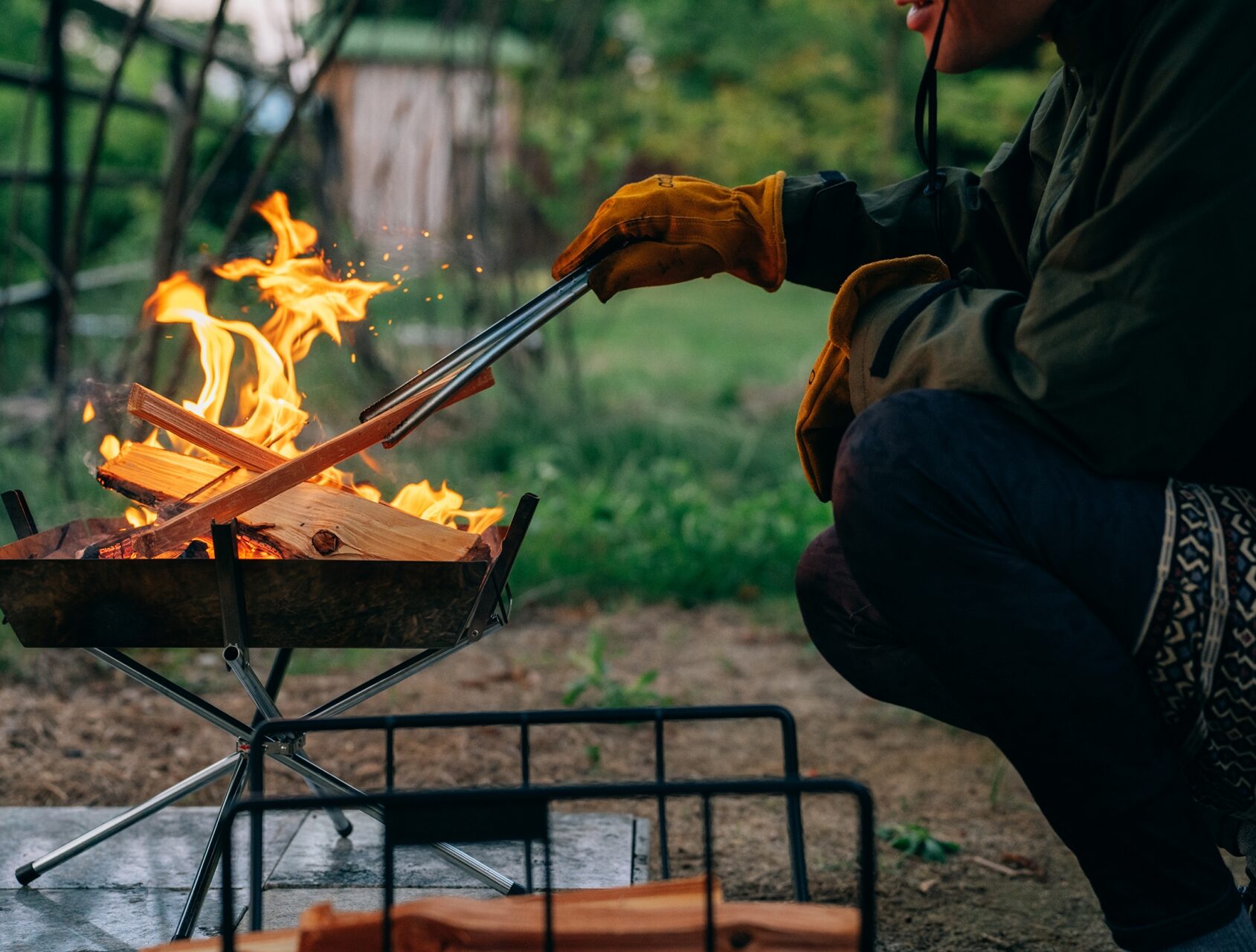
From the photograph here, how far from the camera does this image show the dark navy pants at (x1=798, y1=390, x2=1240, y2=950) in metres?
1.34

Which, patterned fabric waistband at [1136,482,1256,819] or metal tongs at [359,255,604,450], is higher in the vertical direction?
metal tongs at [359,255,604,450]

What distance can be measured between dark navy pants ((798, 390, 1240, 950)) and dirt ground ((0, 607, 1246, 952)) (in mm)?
795

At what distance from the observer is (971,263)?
6.29 feet

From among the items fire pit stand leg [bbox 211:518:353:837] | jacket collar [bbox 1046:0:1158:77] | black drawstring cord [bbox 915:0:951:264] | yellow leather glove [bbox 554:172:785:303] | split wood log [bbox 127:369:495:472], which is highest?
black drawstring cord [bbox 915:0:951:264]

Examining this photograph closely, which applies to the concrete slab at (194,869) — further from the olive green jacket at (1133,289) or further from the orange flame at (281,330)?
the olive green jacket at (1133,289)

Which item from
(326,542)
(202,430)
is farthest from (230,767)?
(202,430)

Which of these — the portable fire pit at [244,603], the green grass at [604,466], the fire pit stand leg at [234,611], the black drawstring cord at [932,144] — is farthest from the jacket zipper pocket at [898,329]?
the fire pit stand leg at [234,611]

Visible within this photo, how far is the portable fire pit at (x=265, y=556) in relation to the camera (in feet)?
5.51

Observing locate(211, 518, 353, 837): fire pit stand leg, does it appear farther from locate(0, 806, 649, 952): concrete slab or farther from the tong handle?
locate(0, 806, 649, 952): concrete slab

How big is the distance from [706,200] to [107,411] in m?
1.14

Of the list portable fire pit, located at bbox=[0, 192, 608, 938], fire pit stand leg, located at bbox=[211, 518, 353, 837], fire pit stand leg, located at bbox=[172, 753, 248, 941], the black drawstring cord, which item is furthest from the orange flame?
the black drawstring cord

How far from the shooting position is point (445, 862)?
7.05 feet

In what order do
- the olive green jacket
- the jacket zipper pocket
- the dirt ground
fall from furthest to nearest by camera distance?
the dirt ground < the jacket zipper pocket < the olive green jacket

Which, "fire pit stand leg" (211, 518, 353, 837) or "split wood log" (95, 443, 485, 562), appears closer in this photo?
"fire pit stand leg" (211, 518, 353, 837)
